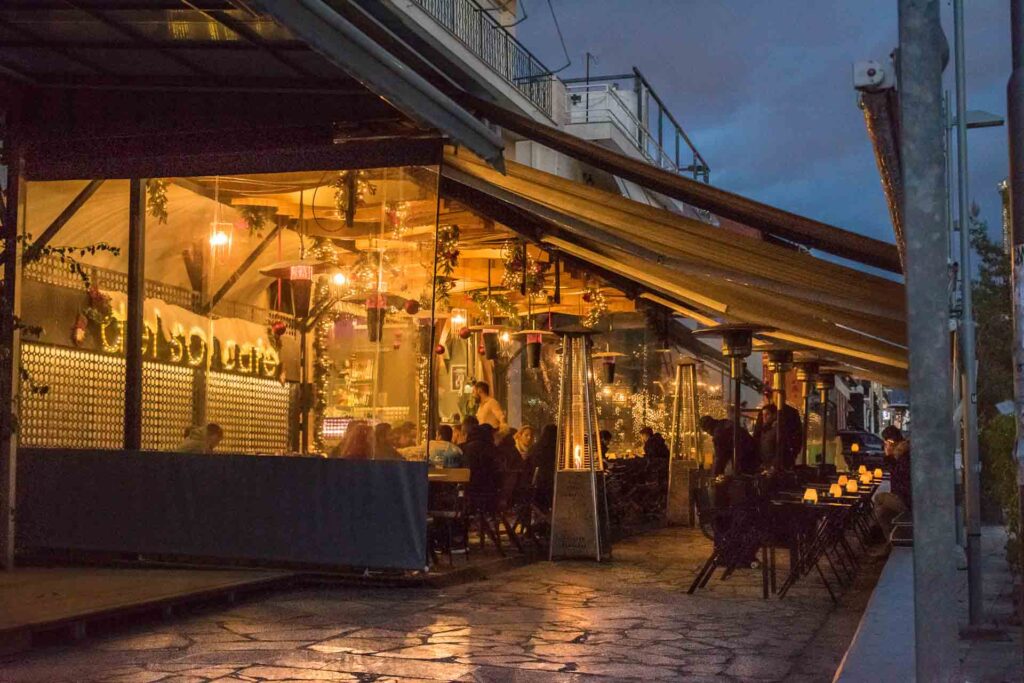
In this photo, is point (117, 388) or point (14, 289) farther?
point (117, 388)

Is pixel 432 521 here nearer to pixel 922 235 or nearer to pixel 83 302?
pixel 83 302

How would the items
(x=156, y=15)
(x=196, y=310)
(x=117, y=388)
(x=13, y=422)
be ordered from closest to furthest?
1. (x=156, y=15)
2. (x=13, y=422)
3. (x=117, y=388)
4. (x=196, y=310)

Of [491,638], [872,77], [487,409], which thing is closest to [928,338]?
[872,77]

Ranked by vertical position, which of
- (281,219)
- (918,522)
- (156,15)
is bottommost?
(918,522)

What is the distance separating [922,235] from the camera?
3.87m

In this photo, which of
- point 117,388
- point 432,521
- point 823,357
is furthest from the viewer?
point 823,357

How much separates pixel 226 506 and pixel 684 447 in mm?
9687

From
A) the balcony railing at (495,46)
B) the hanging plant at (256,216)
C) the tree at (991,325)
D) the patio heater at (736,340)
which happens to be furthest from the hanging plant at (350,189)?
the tree at (991,325)

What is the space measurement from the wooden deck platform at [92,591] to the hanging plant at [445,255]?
3976mm

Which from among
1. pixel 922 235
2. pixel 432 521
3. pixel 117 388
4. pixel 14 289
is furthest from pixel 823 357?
pixel 922 235

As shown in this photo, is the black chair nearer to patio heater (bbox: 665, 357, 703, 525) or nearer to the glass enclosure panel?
the glass enclosure panel

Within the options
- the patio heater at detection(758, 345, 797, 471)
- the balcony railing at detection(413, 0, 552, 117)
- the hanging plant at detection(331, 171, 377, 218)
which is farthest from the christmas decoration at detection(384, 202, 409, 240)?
the patio heater at detection(758, 345, 797, 471)

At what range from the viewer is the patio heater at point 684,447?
1864cm

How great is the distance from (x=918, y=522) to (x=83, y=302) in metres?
10.6
